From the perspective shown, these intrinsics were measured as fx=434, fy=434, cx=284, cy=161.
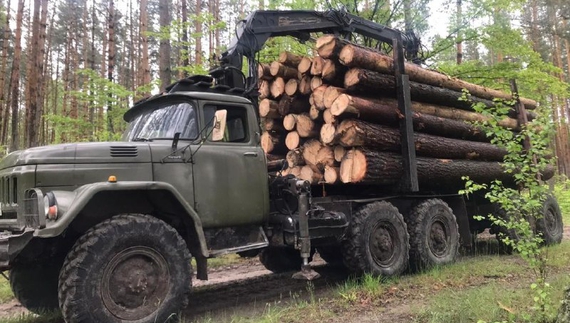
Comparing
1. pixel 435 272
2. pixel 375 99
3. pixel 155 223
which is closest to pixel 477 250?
pixel 435 272

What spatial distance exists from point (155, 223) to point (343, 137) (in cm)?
344

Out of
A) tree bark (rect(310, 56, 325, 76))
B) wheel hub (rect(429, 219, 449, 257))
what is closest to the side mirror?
tree bark (rect(310, 56, 325, 76))

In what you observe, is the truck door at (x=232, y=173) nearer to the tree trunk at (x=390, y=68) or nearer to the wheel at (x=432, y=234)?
the tree trunk at (x=390, y=68)

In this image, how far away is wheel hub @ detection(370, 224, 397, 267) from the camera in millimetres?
6906

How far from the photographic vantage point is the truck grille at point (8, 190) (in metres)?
4.53

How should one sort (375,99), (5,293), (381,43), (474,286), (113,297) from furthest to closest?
(381,43), (375,99), (5,293), (474,286), (113,297)

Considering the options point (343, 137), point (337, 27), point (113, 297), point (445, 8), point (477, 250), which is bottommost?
point (477, 250)

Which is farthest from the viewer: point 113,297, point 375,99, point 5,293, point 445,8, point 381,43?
point 445,8

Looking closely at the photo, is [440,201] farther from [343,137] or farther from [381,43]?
[381,43]

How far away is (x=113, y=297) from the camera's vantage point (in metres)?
4.25

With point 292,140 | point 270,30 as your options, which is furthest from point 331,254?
point 270,30

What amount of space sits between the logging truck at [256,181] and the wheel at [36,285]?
18 millimetres

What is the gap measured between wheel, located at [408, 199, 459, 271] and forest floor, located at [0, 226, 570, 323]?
340 millimetres

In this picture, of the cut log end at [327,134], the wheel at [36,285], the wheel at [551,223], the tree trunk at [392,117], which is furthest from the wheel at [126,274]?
the wheel at [551,223]
